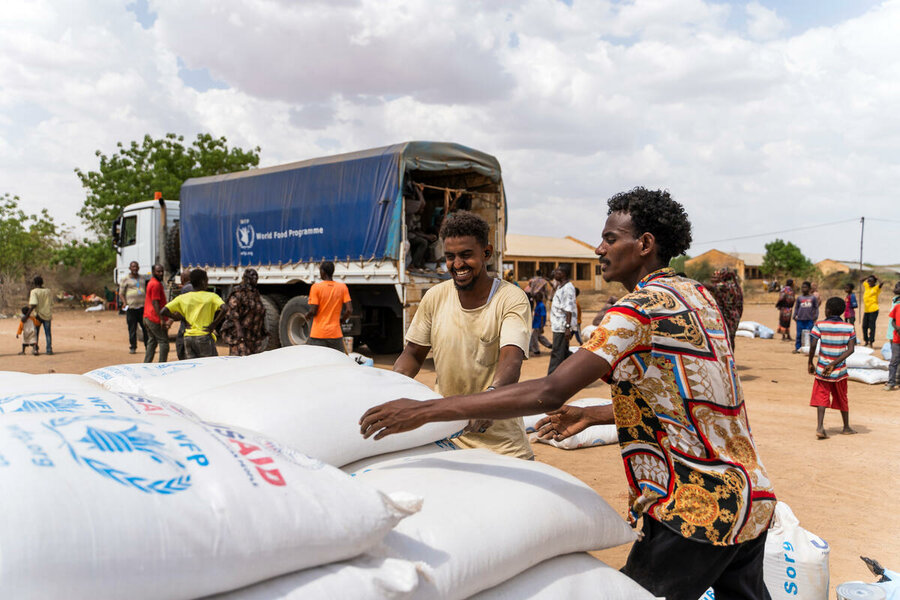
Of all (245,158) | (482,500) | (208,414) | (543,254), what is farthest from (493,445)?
(543,254)

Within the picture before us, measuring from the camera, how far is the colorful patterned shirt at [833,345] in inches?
231

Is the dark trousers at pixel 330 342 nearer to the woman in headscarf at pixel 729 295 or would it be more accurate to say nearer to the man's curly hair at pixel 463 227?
the woman in headscarf at pixel 729 295

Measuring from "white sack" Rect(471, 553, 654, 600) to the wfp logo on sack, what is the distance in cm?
75

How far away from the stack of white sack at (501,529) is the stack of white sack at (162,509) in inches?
→ 4.9

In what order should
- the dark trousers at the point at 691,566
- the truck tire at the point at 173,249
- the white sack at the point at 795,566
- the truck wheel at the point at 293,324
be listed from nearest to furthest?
the dark trousers at the point at 691,566, the white sack at the point at 795,566, the truck wheel at the point at 293,324, the truck tire at the point at 173,249

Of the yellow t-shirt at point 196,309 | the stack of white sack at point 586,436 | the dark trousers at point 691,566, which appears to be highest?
the yellow t-shirt at point 196,309

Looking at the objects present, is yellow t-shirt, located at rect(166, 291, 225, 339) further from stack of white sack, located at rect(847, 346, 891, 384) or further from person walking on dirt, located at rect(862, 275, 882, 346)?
person walking on dirt, located at rect(862, 275, 882, 346)

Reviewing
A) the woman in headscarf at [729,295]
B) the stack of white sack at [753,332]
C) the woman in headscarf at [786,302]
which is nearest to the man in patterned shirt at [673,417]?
the woman in headscarf at [729,295]

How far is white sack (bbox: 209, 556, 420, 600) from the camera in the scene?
123 centimetres

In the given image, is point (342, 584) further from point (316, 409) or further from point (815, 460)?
point (815, 460)

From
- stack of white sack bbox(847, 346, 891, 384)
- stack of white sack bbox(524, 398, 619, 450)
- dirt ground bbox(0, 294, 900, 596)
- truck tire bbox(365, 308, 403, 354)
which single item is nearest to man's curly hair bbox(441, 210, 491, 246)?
dirt ground bbox(0, 294, 900, 596)

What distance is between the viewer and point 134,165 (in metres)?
22.6

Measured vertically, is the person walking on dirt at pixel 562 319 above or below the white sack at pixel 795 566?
above

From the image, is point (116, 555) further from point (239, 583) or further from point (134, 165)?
point (134, 165)
